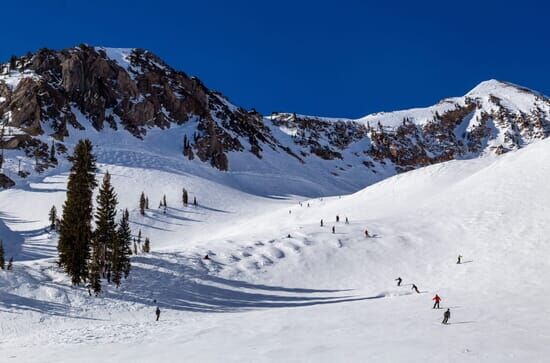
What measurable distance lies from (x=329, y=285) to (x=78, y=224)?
25414 millimetres

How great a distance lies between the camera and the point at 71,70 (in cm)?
16088

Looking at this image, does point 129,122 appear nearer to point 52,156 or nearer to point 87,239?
point 52,156

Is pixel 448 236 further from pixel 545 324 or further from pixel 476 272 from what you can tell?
pixel 545 324

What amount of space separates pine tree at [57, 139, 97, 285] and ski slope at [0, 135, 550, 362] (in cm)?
175

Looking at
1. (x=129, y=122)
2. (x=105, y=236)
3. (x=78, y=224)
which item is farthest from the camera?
(x=129, y=122)

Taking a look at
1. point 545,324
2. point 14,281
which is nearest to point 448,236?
point 545,324

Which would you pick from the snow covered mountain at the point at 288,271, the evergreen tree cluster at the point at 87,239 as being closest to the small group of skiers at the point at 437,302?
the snow covered mountain at the point at 288,271

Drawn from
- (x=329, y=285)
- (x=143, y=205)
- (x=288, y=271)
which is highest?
(x=143, y=205)

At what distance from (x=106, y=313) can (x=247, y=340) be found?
649 inches

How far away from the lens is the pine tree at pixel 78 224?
4359 cm

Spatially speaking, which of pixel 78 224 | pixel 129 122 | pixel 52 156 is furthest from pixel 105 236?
pixel 129 122

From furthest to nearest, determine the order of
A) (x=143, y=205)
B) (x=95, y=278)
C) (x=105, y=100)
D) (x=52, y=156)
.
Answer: (x=105, y=100) < (x=52, y=156) < (x=143, y=205) < (x=95, y=278)

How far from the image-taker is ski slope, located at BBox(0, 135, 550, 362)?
82.0 ft

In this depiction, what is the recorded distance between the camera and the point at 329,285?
47531mm
